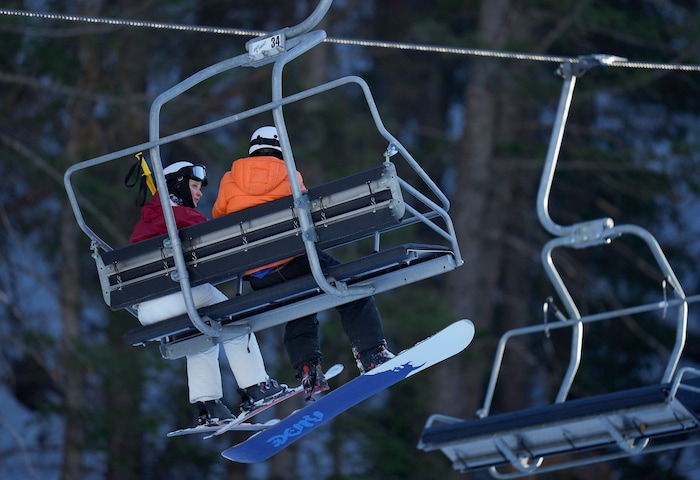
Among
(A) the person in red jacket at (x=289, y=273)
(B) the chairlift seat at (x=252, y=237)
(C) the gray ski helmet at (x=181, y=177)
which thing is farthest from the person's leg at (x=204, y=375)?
(C) the gray ski helmet at (x=181, y=177)

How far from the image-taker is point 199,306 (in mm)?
8031

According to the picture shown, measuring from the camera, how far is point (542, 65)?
20109 mm

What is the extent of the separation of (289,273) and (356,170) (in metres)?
10.1

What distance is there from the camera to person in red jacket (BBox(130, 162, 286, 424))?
7887mm

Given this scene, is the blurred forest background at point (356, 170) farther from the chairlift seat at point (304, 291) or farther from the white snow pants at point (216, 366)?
the chairlift seat at point (304, 291)

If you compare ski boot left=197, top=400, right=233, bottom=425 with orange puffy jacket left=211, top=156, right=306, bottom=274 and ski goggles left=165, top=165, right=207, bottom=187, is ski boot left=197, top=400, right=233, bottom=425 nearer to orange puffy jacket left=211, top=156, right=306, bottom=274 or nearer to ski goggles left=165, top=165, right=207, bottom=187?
orange puffy jacket left=211, top=156, right=306, bottom=274

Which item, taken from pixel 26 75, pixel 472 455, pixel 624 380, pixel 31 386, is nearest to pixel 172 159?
pixel 26 75

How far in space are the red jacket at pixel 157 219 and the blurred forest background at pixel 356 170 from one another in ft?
25.9

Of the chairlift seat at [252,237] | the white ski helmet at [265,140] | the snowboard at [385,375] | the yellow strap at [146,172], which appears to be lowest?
the snowboard at [385,375]

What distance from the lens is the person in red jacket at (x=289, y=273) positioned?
7691mm

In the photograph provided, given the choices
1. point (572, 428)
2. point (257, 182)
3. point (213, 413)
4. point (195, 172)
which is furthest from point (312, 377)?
point (572, 428)

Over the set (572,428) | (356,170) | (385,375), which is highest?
(356,170)

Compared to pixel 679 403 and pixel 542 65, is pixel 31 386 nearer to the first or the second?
pixel 542 65

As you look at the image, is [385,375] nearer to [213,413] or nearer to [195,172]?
[213,413]
